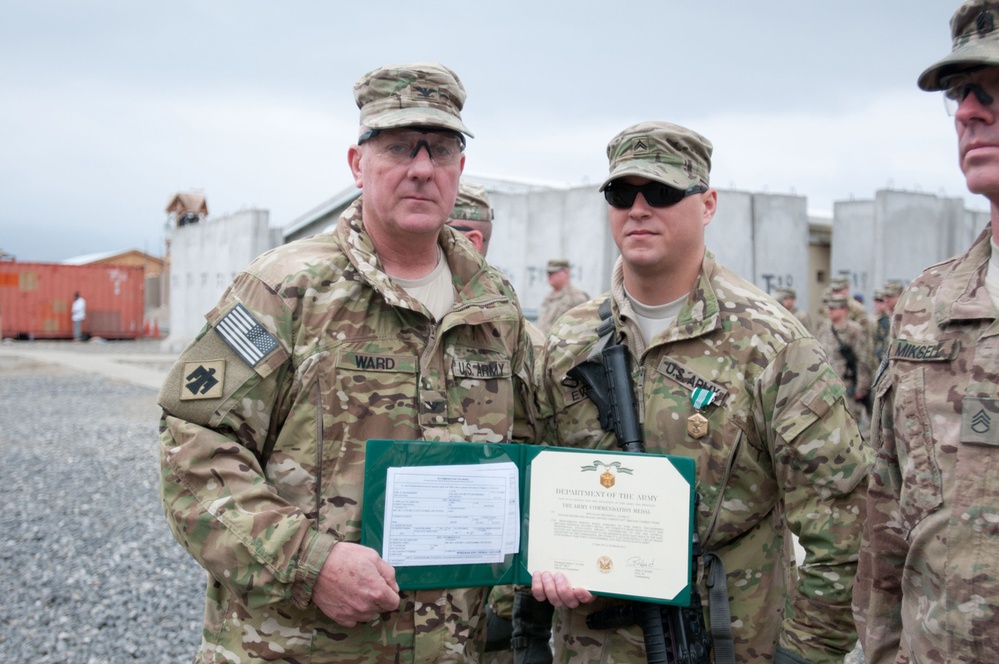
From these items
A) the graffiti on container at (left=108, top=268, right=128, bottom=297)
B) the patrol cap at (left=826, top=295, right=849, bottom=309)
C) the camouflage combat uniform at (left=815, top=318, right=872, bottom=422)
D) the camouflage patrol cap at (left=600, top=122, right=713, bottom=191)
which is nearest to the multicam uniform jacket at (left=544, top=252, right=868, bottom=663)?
the camouflage patrol cap at (left=600, top=122, right=713, bottom=191)

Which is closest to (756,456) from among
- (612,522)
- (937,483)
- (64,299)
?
(612,522)

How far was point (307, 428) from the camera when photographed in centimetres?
229

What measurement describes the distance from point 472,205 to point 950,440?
9.92ft

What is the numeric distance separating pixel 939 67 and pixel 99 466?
10.1 meters

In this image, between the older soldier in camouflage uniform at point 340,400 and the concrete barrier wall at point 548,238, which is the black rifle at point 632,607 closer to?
the older soldier in camouflage uniform at point 340,400

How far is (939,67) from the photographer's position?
5.92ft

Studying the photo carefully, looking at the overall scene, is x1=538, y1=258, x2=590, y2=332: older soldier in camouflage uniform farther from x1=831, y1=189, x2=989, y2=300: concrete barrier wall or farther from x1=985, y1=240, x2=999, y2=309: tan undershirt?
x1=985, y1=240, x2=999, y2=309: tan undershirt

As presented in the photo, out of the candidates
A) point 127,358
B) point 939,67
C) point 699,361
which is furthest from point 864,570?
point 127,358

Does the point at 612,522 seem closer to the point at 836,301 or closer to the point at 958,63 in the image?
the point at 958,63

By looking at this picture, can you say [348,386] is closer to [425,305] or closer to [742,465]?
[425,305]

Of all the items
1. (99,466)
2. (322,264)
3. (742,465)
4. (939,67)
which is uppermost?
(939,67)

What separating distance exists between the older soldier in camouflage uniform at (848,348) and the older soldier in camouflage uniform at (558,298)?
9.93 ft

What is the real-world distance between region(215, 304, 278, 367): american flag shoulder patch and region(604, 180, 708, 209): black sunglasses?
1.13 meters

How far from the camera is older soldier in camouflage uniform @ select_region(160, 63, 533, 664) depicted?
2.13m
